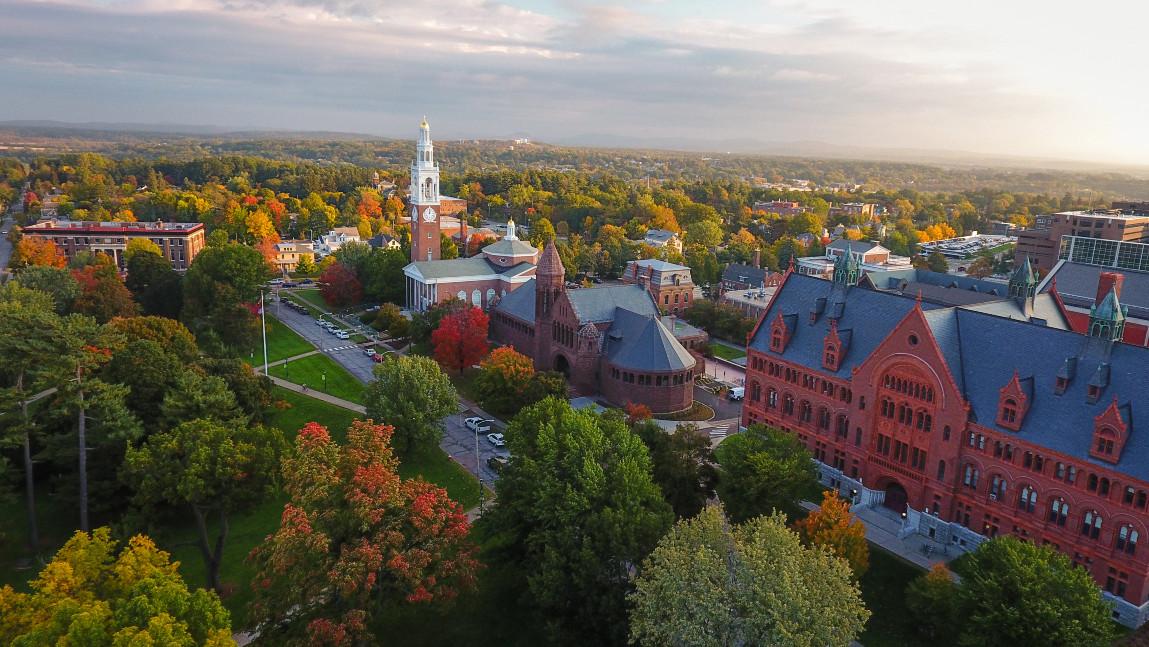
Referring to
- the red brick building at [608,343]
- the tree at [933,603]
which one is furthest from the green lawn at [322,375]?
the tree at [933,603]

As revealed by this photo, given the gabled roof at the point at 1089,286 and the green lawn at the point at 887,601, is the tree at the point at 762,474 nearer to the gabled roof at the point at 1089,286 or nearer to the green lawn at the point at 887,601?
the green lawn at the point at 887,601

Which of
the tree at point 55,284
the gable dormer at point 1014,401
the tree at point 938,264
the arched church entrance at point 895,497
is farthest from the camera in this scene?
the tree at point 938,264

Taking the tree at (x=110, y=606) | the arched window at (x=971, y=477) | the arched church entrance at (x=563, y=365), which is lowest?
the arched church entrance at (x=563, y=365)

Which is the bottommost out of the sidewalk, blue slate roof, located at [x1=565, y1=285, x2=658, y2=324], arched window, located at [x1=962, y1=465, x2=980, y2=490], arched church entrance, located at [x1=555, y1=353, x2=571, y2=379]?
the sidewalk

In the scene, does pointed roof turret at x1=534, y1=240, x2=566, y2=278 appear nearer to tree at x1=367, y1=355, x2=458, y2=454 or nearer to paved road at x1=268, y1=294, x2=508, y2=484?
paved road at x1=268, y1=294, x2=508, y2=484

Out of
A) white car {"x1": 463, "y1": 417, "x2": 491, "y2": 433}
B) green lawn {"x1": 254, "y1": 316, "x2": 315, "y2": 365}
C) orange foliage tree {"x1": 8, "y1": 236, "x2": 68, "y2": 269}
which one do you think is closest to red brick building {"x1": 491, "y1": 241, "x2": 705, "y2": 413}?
white car {"x1": 463, "y1": 417, "x2": 491, "y2": 433}

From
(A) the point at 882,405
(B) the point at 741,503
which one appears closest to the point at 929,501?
(A) the point at 882,405

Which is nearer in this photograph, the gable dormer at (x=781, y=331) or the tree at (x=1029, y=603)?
the tree at (x=1029, y=603)
